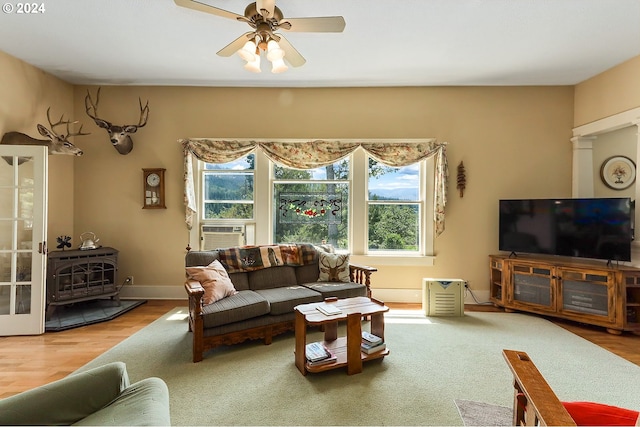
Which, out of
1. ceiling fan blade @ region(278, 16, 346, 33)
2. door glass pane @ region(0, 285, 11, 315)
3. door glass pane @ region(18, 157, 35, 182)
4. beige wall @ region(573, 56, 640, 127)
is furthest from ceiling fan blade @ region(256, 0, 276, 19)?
beige wall @ region(573, 56, 640, 127)

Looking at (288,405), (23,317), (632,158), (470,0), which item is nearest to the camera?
(288,405)

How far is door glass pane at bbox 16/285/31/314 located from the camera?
307 cm

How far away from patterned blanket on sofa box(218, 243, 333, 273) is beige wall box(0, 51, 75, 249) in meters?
2.49

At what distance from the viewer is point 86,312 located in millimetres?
3549

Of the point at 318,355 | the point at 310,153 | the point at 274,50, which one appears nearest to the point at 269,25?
the point at 274,50

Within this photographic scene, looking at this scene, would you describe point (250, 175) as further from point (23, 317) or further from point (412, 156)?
point (23, 317)

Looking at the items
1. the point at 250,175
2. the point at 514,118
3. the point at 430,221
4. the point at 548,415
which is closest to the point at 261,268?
the point at 250,175

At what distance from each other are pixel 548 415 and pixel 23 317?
441 cm

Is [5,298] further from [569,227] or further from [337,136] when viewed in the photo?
A: [569,227]

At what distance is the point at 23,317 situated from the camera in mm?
3043

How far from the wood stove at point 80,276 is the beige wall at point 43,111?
2.43 feet

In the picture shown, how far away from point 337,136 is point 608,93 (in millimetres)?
3367

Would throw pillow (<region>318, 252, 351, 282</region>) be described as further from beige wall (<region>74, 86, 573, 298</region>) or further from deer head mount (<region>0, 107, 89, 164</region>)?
deer head mount (<region>0, 107, 89, 164</region>)

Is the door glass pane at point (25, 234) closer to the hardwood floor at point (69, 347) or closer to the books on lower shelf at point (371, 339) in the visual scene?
the hardwood floor at point (69, 347)
